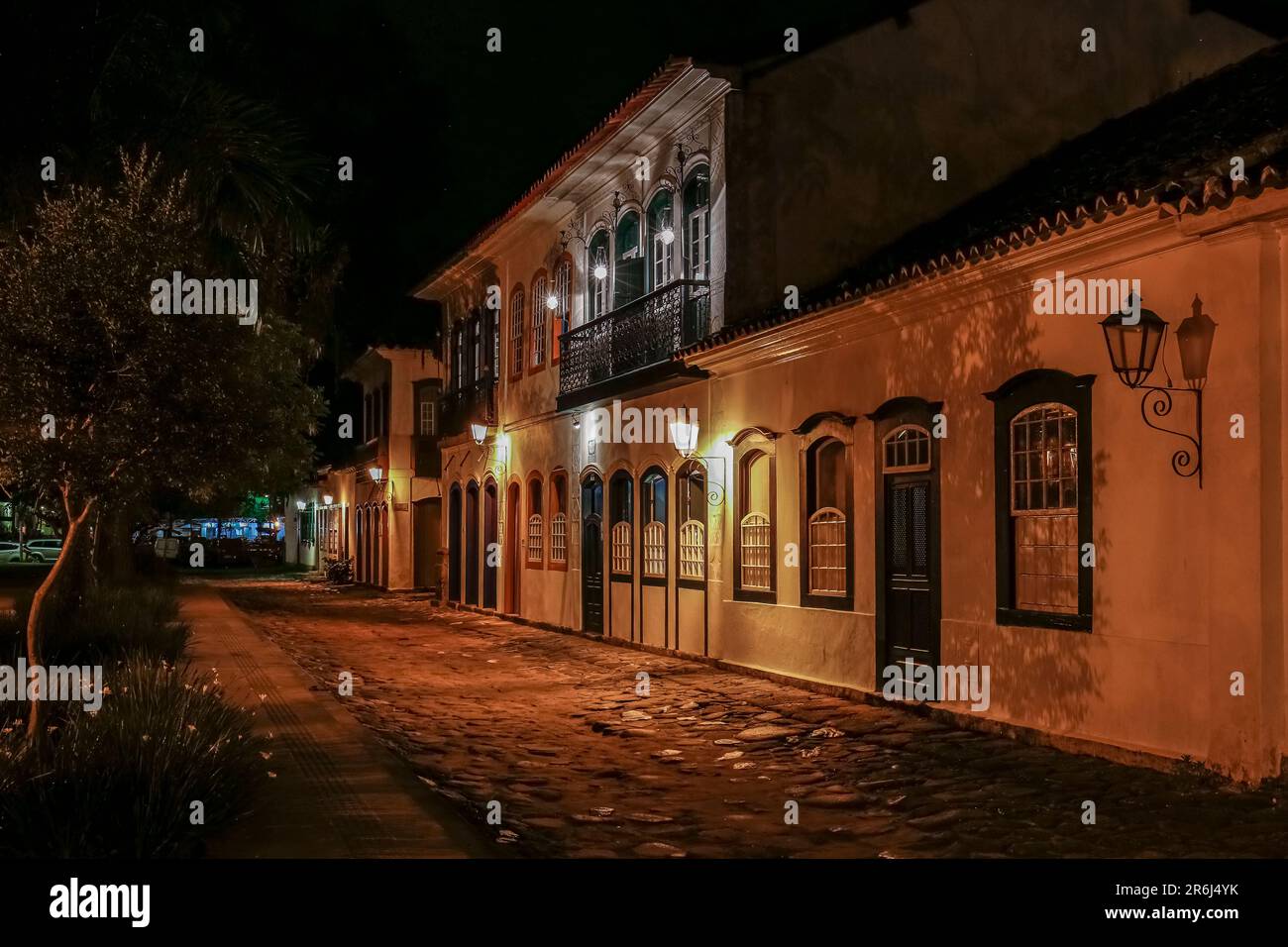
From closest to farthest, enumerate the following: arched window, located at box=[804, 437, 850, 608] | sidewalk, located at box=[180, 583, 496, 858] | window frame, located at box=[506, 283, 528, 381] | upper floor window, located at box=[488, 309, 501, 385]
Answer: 1. sidewalk, located at box=[180, 583, 496, 858]
2. arched window, located at box=[804, 437, 850, 608]
3. window frame, located at box=[506, 283, 528, 381]
4. upper floor window, located at box=[488, 309, 501, 385]

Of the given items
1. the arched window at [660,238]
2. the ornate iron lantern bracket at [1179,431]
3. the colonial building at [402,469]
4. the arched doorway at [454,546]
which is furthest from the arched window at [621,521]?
the colonial building at [402,469]

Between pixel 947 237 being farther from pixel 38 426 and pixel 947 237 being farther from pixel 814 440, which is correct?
pixel 38 426

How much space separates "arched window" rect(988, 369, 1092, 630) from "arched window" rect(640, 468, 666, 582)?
24.3 feet

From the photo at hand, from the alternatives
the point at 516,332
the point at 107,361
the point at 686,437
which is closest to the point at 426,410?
the point at 516,332

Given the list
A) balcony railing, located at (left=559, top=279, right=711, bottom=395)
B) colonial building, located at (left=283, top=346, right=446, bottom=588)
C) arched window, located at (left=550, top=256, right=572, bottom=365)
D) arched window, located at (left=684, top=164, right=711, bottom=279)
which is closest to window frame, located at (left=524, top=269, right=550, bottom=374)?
arched window, located at (left=550, top=256, right=572, bottom=365)

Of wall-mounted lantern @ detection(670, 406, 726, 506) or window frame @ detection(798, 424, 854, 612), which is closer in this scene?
window frame @ detection(798, 424, 854, 612)

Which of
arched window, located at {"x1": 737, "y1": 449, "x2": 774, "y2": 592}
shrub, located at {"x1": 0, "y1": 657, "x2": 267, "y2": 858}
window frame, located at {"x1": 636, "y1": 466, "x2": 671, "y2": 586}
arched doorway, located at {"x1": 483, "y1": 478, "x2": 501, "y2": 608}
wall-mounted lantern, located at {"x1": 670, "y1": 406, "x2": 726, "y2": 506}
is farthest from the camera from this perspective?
arched doorway, located at {"x1": 483, "y1": 478, "x2": 501, "y2": 608}

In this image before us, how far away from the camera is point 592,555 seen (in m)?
20.5

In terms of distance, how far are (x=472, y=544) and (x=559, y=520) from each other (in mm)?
5406

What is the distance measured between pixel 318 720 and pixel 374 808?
3550 millimetres

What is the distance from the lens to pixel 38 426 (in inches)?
332

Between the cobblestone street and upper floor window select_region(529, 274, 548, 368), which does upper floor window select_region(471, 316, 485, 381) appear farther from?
the cobblestone street

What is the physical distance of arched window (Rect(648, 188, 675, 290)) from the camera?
18.1m
